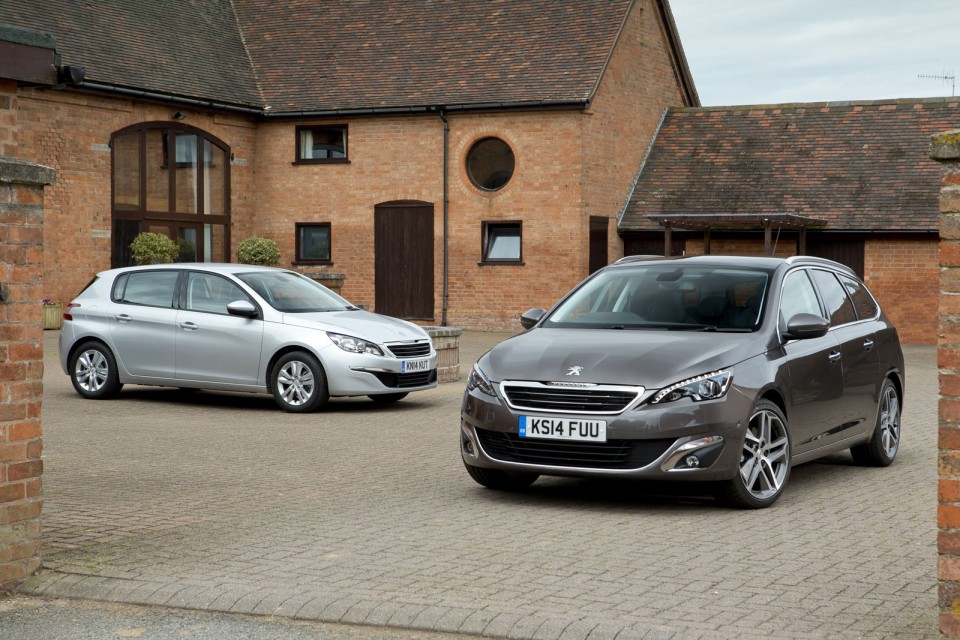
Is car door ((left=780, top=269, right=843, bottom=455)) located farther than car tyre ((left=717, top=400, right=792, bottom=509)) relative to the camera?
Yes

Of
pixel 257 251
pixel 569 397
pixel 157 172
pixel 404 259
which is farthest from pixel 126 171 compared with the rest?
pixel 569 397

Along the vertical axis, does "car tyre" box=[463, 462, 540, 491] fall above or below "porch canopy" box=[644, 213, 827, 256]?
below

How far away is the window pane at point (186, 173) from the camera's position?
1190 inches

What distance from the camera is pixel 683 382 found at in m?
7.66

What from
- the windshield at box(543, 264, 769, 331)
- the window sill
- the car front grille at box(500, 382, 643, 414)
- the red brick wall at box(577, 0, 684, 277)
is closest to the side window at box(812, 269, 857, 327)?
the windshield at box(543, 264, 769, 331)

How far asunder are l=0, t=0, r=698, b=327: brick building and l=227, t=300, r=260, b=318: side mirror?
14.7m

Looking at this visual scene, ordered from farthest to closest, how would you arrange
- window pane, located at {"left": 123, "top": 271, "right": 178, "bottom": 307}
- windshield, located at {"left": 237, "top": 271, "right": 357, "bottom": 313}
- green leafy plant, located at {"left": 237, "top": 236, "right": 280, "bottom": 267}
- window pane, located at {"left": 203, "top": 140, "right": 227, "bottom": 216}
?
green leafy plant, located at {"left": 237, "top": 236, "right": 280, "bottom": 267}, window pane, located at {"left": 203, "top": 140, "right": 227, "bottom": 216}, window pane, located at {"left": 123, "top": 271, "right": 178, "bottom": 307}, windshield, located at {"left": 237, "top": 271, "right": 357, "bottom": 313}

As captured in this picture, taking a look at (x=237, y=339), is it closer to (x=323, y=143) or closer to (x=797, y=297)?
(x=797, y=297)

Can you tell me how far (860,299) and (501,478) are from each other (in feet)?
11.7

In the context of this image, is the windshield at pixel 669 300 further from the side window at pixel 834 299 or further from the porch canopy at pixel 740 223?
the porch canopy at pixel 740 223

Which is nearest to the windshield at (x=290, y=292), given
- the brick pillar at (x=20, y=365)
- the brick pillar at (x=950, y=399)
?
the brick pillar at (x=20, y=365)

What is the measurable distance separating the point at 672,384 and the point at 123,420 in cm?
695

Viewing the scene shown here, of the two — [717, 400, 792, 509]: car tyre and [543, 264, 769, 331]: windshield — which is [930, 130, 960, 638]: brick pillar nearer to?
[717, 400, 792, 509]: car tyre

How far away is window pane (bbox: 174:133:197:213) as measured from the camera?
99.1 feet
